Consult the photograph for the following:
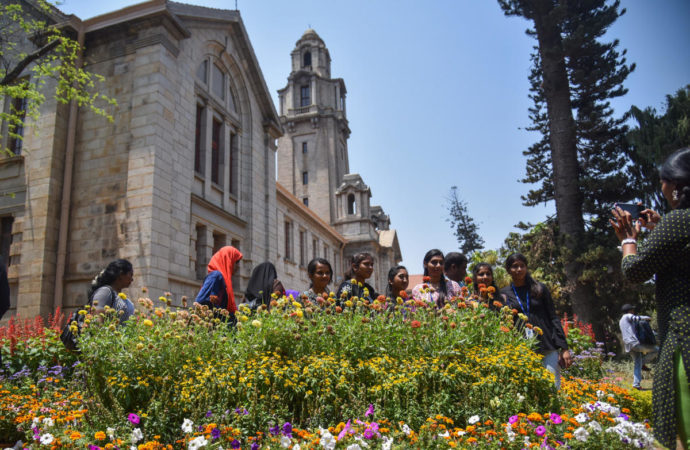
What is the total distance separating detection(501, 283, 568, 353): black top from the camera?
4965mm

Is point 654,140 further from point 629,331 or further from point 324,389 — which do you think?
point 324,389

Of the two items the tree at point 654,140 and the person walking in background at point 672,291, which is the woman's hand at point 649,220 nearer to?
A: the person walking in background at point 672,291

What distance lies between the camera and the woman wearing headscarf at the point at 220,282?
5836 millimetres

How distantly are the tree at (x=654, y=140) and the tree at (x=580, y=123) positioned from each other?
2.21 ft

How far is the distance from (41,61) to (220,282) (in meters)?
10.9

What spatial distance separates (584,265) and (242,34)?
15170 mm

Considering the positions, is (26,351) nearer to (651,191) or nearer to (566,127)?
(566,127)

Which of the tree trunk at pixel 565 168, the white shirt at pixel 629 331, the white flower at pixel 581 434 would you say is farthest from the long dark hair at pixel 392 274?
the tree trunk at pixel 565 168

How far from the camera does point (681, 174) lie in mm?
2418

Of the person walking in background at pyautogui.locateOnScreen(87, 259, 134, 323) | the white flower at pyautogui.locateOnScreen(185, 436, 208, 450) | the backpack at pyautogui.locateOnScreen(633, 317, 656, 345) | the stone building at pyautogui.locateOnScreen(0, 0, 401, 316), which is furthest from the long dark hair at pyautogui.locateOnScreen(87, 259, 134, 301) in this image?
the backpack at pyautogui.locateOnScreen(633, 317, 656, 345)

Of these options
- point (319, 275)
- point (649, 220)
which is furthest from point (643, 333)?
point (649, 220)

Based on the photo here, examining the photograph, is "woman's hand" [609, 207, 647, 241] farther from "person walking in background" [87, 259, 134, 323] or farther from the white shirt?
the white shirt

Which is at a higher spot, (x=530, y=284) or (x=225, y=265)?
(x=225, y=265)

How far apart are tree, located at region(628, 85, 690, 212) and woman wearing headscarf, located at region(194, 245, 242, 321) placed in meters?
16.8
